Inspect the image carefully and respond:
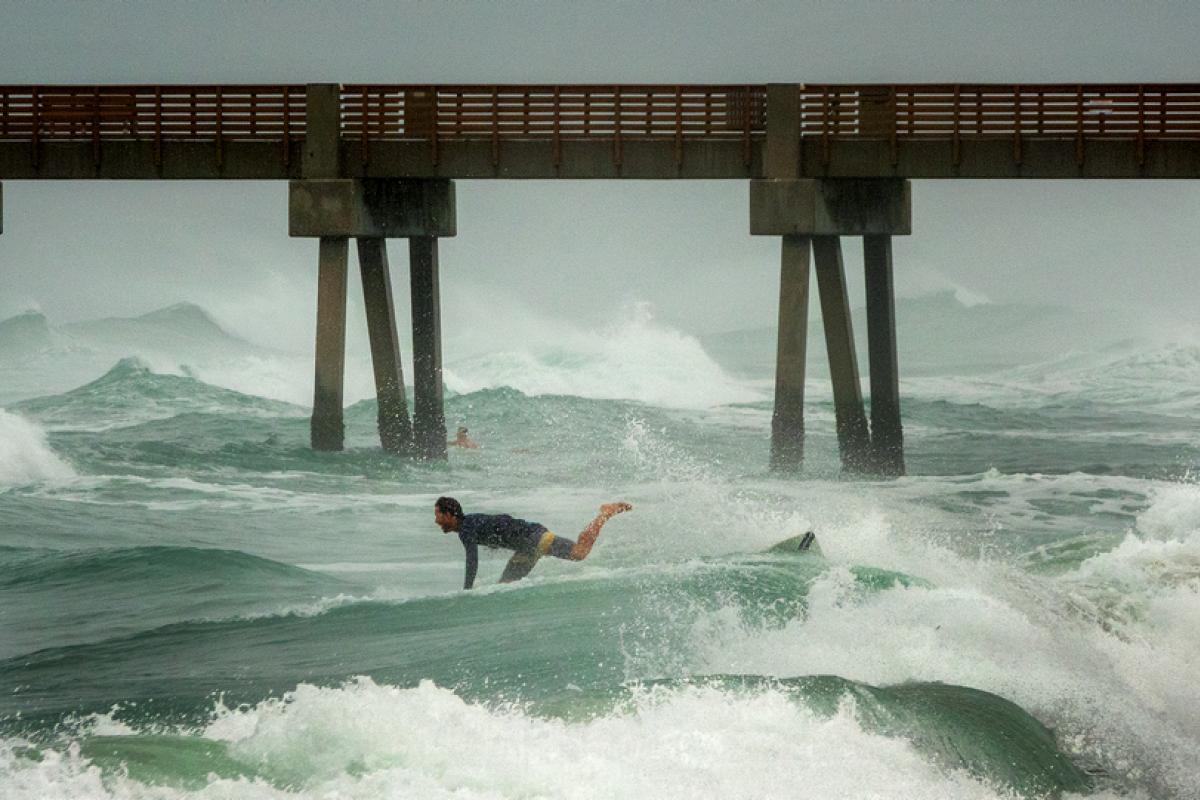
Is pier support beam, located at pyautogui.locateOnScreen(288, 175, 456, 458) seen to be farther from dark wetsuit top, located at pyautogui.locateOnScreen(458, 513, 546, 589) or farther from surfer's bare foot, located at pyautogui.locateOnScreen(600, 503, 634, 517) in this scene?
surfer's bare foot, located at pyautogui.locateOnScreen(600, 503, 634, 517)

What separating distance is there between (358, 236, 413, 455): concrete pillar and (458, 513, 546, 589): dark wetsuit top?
33.0ft

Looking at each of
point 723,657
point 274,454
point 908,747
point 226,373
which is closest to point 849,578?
point 723,657

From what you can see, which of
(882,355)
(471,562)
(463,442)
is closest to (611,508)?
(471,562)

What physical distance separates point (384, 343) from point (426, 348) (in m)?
0.74

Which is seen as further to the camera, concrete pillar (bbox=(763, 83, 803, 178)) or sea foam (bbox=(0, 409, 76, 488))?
sea foam (bbox=(0, 409, 76, 488))

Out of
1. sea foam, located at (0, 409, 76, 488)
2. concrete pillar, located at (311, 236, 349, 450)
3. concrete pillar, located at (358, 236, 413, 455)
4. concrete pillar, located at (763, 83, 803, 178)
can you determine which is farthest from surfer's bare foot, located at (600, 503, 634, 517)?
sea foam, located at (0, 409, 76, 488)

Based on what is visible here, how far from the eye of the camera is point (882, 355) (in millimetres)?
24094

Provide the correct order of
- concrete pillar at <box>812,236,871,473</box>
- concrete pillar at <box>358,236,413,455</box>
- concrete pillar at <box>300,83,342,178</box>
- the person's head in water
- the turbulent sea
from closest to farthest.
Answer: the turbulent sea < the person's head in water < concrete pillar at <box>812,236,871,473</box> < concrete pillar at <box>300,83,342,178</box> < concrete pillar at <box>358,236,413,455</box>

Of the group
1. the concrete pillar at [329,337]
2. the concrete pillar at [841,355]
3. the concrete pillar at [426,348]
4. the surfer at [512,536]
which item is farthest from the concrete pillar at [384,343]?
the surfer at [512,536]

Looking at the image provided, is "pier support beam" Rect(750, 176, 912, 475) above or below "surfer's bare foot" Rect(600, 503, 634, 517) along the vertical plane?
above

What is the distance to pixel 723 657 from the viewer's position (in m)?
11.8

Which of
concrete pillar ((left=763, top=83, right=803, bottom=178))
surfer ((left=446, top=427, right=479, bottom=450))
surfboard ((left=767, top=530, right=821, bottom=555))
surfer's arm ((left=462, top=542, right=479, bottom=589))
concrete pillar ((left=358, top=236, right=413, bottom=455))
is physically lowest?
surfer ((left=446, top=427, right=479, bottom=450))

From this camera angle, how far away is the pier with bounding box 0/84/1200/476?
23062mm

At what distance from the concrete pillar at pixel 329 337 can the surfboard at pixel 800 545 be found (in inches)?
387
